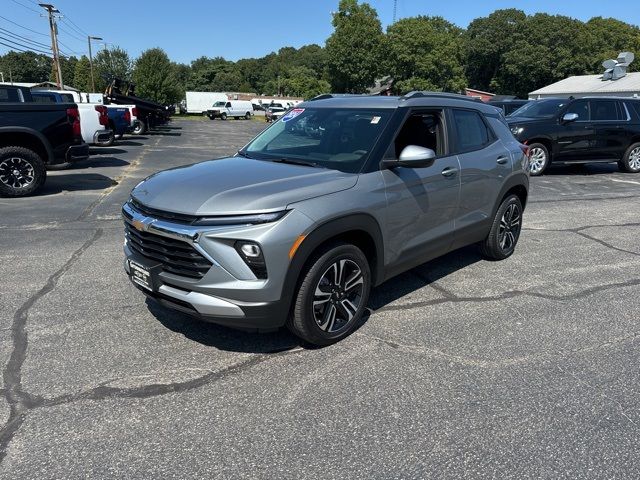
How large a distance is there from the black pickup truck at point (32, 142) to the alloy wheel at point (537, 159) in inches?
405

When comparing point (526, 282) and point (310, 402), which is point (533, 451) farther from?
point (526, 282)

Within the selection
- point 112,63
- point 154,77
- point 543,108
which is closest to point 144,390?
point 543,108

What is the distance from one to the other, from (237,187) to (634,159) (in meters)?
13.8

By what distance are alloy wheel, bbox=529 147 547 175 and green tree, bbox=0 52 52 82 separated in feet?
431

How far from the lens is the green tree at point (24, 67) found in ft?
388

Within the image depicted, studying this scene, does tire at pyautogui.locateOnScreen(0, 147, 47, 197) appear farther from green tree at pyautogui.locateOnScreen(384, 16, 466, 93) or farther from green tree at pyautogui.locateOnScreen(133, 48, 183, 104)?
green tree at pyautogui.locateOnScreen(384, 16, 466, 93)

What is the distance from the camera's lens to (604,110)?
1248 centimetres

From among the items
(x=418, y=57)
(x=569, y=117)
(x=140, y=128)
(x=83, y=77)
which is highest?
(x=418, y=57)

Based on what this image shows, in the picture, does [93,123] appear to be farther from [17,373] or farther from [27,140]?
[17,373]

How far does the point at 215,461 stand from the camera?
8.13 feet

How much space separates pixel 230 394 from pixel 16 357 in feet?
5.24

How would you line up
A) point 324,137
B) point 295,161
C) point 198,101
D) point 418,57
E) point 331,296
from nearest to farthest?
point 331,296
point 295,161
point 324,137
point 418,57
point 198,101

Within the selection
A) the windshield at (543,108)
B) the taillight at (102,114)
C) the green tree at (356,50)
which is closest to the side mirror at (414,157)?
the windshield at (543,108)

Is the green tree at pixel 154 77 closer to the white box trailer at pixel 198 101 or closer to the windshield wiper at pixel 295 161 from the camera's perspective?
the white box trailer at pixel 198 101
